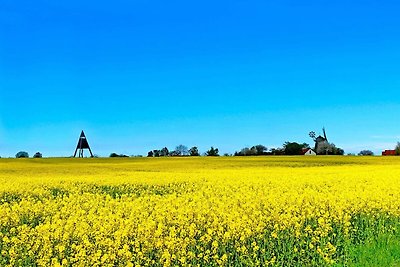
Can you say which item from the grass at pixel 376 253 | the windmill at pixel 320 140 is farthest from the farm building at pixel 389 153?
the grass at pixel 376 253

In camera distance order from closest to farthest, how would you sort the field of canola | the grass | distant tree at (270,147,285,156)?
the field of canola < the grass < distant tree at (270,147,285,156)

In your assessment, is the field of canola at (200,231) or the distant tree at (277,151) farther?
the distant tree at (277,151)

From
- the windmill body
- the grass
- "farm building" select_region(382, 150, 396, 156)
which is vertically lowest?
the grass

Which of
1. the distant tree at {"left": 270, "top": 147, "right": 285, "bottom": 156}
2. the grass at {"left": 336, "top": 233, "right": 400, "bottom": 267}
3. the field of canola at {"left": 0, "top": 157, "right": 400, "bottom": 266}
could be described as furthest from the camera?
the distant tree at {"left": 270, "top": 147, "right": 285, "bottom": 156}

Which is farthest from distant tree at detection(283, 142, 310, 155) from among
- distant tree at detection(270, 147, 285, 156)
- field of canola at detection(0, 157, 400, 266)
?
field of canola at detection(0, 157, 400, 266)

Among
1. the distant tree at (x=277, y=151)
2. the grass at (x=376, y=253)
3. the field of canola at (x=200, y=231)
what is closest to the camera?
the field of canola at (x=200, y=231)

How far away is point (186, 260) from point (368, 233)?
16.4 feet

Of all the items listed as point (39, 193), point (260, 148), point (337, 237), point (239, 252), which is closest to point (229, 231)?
point (239, 252)

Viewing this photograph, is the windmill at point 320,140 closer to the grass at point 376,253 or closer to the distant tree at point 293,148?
the distant tree at point 293,148

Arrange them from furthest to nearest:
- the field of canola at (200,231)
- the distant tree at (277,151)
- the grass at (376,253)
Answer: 1. the distant tree at (277,151)
2. the grass at (376,253)
3. the field of canola at (200,231)

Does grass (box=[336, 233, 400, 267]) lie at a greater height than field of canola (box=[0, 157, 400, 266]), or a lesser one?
lesser

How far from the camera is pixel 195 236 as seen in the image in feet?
30.1

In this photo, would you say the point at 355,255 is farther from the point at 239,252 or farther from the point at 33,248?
the point at 33,248

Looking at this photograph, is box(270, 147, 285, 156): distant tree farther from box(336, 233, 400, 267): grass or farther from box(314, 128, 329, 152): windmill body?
box(336, 233, 400, 267): grass
